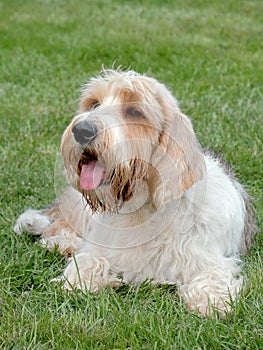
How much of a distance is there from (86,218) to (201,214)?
91cm

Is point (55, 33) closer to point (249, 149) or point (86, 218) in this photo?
point (249, 149)

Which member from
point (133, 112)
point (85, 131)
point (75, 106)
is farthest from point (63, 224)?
point (75, 106)

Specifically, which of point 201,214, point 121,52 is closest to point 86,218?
point 201,214

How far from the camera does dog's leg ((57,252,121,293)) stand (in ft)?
13.1

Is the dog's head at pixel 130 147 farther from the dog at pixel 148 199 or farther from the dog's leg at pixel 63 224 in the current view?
the dog's leg at pixel 63 224

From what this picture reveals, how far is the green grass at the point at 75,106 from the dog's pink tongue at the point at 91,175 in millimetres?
582

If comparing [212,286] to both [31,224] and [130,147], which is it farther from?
[31,224]

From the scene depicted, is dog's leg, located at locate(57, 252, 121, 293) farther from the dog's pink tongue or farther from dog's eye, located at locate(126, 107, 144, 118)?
dog's eye, located at locate(126, 107, 144, 118)

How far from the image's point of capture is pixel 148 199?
12.7 ft

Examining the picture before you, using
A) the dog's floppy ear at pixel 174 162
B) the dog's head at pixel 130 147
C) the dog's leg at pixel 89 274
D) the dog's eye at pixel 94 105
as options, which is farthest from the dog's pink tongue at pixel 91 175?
the dog's leg at pixel 89 274

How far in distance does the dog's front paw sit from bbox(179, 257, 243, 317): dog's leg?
118 centimetres

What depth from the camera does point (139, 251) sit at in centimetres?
403

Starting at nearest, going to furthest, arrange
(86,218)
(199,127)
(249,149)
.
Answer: (86,218) < (249,149) < (199,127)

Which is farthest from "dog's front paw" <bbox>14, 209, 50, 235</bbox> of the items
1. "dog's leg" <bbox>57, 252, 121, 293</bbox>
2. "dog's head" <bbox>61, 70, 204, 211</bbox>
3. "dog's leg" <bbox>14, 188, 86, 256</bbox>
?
"dog's head" <bbox>61, 70, 204, 211</bbox>
